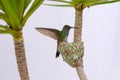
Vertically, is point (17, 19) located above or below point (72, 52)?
above

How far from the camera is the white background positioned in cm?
141

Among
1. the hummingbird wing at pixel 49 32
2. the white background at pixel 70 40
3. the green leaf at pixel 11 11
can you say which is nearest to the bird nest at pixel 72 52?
the hummingbird wing at pixel 49 32

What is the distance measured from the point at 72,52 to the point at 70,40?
2.42ft

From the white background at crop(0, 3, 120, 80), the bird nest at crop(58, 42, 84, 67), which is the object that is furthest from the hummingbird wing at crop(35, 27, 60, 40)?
the white background at crop(0, 3, 120, 80)

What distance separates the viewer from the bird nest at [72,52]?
798mm

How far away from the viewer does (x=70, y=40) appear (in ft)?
5.03

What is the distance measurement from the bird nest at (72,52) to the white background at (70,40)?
623 millimetres

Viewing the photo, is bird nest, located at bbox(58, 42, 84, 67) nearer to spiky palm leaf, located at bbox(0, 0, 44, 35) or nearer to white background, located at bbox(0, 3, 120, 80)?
spiky palm leaf, located at bbox(0, 0, 44, 35)

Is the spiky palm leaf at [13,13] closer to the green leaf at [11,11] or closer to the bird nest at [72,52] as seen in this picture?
the green leaf at [11,11]

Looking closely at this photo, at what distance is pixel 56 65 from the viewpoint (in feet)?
4.90

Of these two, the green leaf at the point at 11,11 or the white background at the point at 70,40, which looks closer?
the green leaf at the point at 11,11

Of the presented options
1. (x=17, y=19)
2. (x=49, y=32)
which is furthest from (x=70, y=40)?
(x=17, y=19)

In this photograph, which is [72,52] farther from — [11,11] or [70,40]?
[70,40]

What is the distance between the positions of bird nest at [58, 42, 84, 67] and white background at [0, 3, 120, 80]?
623mm
